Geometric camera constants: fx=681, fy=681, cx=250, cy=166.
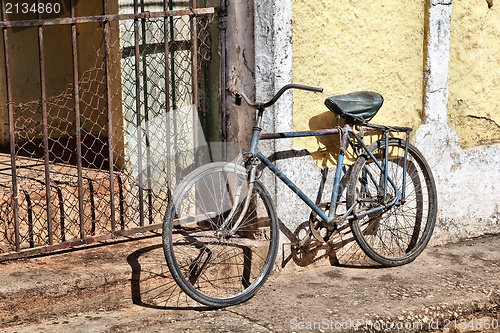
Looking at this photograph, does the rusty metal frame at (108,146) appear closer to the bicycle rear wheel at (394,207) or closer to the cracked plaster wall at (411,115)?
the cracked plaster wall at (411,115)

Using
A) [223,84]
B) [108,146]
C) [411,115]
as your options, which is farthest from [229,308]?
[411,115]

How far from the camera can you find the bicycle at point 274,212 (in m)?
4.18

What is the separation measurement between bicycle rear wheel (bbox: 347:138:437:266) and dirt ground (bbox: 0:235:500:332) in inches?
11.6

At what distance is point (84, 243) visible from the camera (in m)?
4.43

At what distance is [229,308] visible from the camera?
13.8 feet

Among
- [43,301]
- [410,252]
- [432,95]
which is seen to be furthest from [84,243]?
[432,95]

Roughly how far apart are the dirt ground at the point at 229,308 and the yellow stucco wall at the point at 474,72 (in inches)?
51.7

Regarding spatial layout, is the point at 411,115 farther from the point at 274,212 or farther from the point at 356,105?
the point at 274,212

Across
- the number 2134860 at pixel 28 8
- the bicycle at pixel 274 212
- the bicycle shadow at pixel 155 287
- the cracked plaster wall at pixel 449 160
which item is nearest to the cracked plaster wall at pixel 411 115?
the cracked plaster wall at pixel 449 160

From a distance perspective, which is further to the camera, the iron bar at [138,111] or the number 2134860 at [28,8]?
the number 2134860 at [28,8]

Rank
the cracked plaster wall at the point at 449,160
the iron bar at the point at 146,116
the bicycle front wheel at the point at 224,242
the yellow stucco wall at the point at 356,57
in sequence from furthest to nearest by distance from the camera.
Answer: the cracked plaster wall at the point at 449,160
the iron bar at the point at 146,116
the yellow stucco wall at the point at 356,57
the bicycle front wheel at the point at 224,242

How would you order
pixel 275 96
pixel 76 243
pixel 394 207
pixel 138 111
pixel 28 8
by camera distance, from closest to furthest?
pixel 275 96
pixel 76 243
pixel 138 111
pixel 394 207
pixel 28 8

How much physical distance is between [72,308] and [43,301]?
19 cm

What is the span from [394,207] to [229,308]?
162cm
